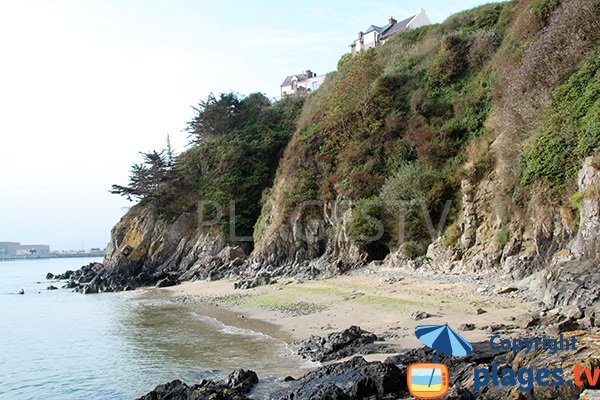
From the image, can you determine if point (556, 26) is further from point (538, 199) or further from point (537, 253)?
point (537, 253)

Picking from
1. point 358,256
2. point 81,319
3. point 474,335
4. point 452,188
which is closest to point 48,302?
point 81,319

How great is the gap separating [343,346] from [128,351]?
7.38 m

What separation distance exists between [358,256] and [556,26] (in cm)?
1351

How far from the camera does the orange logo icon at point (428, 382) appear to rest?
17.8ft

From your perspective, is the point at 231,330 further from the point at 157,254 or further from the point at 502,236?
the point at 157,254

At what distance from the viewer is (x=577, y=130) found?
16.2m

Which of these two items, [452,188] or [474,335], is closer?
[474,335]

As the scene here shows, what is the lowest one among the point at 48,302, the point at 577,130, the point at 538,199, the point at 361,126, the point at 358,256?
the point at 48,302

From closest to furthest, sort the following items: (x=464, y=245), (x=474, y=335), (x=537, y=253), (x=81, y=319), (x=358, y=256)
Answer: (x=474, y=335)
(x=537, y=253)
(x=464, y=245)
(x=81, y=319)
(x=358, y=256)

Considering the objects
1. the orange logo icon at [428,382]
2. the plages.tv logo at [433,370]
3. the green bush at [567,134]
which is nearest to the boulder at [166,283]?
the green bush at [567,134]

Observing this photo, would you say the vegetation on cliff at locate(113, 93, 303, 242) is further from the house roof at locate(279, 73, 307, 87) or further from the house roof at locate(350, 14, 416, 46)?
the house roof at locate(279, 73, 307, 87)

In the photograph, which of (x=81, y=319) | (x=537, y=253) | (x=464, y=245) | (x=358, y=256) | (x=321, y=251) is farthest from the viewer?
(x=321, y=251)

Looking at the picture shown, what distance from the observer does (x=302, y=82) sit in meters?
73.8

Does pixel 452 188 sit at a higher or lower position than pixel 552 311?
higher
